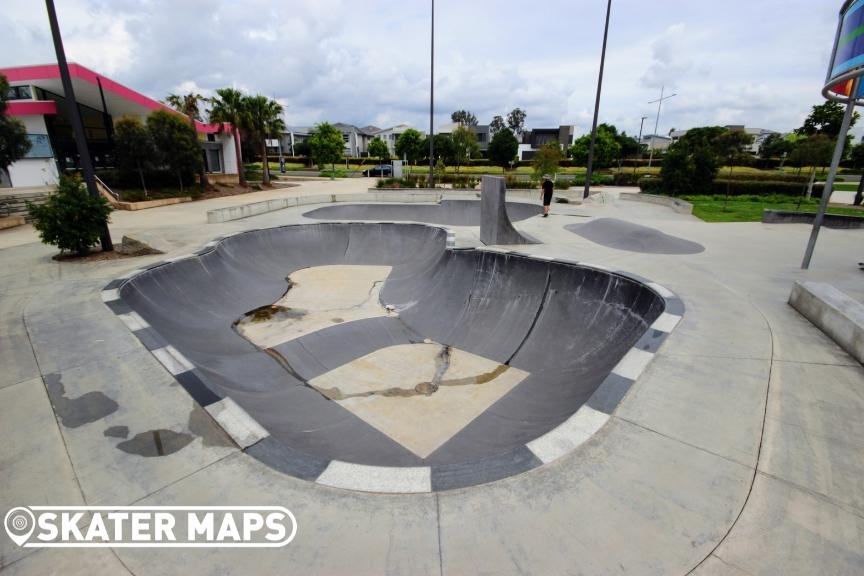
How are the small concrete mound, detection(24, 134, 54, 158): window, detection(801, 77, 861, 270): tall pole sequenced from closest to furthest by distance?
1. detection(801, 77, 861, 270): tall pole
2. the small concrete mound
3. detection(24, 134, 54, 158): window

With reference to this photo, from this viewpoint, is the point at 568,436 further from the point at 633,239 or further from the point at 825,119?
the point at 825,119

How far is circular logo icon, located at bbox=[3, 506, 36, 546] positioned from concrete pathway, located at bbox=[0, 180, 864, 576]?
0.07 metres

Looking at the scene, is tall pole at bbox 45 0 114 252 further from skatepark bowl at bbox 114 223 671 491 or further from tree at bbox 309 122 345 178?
tree at bbox 309 122 345 178

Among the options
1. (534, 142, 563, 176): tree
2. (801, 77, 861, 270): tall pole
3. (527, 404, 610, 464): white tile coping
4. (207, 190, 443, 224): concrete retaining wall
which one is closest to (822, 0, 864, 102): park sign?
(801, 77, 861, 270): tall pole

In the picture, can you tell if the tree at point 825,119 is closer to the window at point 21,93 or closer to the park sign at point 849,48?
the park sign at point 849,48

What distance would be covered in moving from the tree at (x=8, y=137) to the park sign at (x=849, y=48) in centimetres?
2890

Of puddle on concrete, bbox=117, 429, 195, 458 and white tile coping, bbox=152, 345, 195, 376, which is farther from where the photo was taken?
white tile coping, bbox=152, 345, 195, 376

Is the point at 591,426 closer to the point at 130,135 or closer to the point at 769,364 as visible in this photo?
the point at 769,364

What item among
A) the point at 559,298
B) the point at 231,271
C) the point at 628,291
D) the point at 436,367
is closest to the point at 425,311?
the point at 436,367

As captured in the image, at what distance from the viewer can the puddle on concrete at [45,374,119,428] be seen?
423cm

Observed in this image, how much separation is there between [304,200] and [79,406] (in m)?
21.5

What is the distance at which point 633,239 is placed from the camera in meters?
13.0

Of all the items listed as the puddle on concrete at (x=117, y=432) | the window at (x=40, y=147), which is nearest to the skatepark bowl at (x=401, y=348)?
the puddle on concrete at (x=117, y=432)

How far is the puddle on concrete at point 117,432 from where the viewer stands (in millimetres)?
3992
